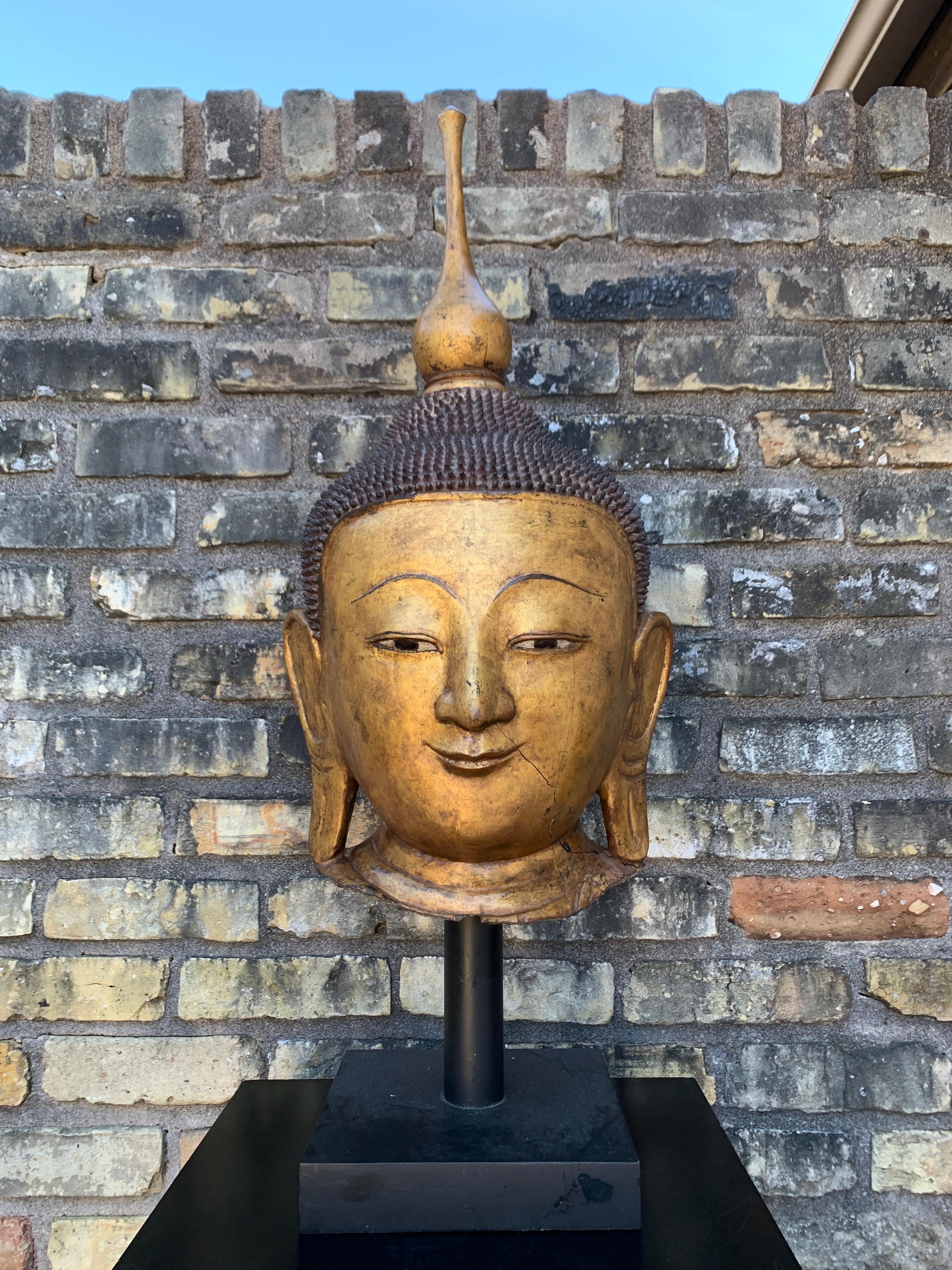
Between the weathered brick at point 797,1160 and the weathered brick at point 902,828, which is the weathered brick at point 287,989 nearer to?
the weathered brick at point 797,1160

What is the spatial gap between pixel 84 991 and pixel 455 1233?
3.16 ft

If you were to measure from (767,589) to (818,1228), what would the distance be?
1.24m

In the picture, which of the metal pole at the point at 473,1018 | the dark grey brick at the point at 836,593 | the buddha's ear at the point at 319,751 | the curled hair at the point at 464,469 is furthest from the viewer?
the dark grey brick at the point at 836,593

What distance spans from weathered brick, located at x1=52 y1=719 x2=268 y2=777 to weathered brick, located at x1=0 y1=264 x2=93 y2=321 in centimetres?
85

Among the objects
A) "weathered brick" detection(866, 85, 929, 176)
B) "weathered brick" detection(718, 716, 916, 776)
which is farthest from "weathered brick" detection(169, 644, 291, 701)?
"weathered brick" detection(866, 85, 929, 176)

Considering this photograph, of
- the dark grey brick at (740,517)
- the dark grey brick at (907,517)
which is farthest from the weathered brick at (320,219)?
the dark grey brick at (907,517)

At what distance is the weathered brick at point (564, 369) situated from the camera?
6.43ft

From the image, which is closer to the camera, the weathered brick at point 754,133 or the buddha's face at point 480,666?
the buddha's face at point 480,666

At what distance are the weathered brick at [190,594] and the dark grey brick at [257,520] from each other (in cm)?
7

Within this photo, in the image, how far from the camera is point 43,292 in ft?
6.47

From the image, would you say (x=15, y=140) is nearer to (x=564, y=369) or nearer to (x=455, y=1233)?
(x=564, y=369)

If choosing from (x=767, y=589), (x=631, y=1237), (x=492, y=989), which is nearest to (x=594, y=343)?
(x=767, y=589)

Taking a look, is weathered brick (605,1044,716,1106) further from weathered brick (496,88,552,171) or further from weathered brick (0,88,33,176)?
weathered brick (0,88,33,176)

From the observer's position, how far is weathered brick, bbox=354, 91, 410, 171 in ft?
6.43
